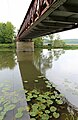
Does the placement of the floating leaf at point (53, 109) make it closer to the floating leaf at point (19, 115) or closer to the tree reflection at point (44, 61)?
the floating leaf at point (19, 115)

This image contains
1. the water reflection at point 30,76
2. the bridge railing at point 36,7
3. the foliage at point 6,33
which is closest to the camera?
the bridge railing at point 36,7

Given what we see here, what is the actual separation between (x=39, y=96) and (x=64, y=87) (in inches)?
66.1

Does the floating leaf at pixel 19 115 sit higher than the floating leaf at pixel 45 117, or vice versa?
the floating leaf at pixel 19 115

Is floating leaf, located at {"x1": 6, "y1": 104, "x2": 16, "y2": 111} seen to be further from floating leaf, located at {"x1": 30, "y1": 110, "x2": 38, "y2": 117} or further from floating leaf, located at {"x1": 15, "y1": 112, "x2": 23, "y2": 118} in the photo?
floating leaf, located at {"x1": 30, "y1": 110, "x2": 38, "y2": 117}

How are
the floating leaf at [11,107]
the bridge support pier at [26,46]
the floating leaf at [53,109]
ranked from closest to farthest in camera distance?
the floating leaf at [53,109], the floating leaf at [11,107], the bridge support pier at [26,46]

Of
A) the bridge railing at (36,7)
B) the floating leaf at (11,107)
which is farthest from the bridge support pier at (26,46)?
the floating leaf at (11,107)

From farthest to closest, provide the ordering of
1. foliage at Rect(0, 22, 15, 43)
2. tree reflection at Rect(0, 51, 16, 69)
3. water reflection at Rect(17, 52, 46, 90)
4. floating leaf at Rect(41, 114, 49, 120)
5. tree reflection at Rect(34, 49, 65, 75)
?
foliage at Rect(0, 22, 15, 43)
tree reflection at Rect(0, 51, 16, 69)
tree reflection at Rect(34, 49, 65, 75)
water reflection at Rect(17, 52, 46, 90)
floating leaf at Rect(41, 114, 49, 120)

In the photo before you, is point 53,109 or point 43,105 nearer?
point 53,109

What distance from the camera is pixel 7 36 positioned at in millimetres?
49875

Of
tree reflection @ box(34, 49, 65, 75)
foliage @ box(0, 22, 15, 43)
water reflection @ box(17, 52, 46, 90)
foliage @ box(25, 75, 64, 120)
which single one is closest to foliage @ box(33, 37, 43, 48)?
foliage @ box(0, 22, 15, 43)

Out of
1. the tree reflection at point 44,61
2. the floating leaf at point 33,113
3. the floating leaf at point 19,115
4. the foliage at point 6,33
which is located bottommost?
the tree reflection at point 44,61

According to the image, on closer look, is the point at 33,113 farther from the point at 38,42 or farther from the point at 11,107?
the point at 38,42

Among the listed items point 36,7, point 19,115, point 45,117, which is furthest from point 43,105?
point 36,7

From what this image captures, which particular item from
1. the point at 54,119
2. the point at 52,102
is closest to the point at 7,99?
the point at 52,102
